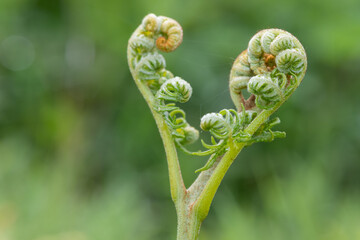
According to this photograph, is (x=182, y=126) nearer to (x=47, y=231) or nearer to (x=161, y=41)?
(x=161, y=41)

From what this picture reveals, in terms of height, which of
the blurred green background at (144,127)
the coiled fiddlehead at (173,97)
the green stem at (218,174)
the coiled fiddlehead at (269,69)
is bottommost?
the blurred green background at (144,127)

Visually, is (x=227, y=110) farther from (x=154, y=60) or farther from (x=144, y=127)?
(x=144, y=127)

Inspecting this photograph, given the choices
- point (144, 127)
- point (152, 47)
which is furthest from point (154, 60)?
point (144, 127)

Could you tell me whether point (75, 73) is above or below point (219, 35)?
below

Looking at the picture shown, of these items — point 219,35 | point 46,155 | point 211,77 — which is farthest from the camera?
point 46,155

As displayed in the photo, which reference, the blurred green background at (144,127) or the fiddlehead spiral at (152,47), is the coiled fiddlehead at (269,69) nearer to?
the fiddlehead spiral at (152,47)

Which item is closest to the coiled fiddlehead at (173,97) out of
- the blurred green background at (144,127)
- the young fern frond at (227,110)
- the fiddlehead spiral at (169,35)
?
the young fern frond at (227,110)

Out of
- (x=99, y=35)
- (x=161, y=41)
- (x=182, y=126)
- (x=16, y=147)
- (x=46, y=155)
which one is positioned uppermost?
(x=161, y=41)

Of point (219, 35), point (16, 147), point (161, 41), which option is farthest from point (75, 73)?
point (161, 41)
